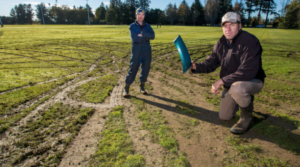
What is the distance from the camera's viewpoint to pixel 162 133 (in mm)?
3324

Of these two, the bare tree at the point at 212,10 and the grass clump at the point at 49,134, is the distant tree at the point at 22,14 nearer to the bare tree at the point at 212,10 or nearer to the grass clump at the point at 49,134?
the bare tree at the point at 212,10

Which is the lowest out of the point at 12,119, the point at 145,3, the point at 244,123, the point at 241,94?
the point at 12,119

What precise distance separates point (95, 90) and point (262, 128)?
4.36 meters

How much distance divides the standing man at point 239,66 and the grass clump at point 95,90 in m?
2.73

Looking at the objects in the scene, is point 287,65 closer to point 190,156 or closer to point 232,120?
point 232,120

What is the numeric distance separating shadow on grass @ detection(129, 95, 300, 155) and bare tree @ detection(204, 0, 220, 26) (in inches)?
3268

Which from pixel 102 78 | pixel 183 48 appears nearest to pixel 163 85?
pixel 102 78

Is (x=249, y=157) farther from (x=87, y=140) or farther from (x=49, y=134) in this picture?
(x=49, y=134)

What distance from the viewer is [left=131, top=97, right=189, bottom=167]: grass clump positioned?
2.68m

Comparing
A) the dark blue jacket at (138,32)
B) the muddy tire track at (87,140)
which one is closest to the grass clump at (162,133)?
the muddy tire track at (87,140)

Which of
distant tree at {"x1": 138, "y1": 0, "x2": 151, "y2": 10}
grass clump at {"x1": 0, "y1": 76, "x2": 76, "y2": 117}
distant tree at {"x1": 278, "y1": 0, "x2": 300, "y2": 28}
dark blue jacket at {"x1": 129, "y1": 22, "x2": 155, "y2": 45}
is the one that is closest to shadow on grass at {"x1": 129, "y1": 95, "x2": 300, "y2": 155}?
dark blue jacket at {"x1": 129, "y1": 22, "x2": 155, "y2": 45}

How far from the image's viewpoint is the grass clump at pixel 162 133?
8.78ft

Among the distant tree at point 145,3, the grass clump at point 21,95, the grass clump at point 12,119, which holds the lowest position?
the grass clump at point 12,119

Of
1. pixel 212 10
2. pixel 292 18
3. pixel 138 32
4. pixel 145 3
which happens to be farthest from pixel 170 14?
pixel 138 32
